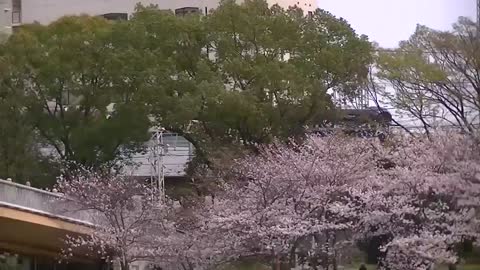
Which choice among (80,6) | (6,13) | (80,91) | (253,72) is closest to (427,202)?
(253,72)

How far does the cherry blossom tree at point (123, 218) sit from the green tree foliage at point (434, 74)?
8929 mm

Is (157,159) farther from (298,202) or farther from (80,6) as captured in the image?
(80,6)

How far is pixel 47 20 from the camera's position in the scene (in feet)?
160

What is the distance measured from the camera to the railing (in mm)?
23422

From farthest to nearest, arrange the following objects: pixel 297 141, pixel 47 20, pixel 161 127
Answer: pixel 47 20, pixel 161 127, pixel 297 141

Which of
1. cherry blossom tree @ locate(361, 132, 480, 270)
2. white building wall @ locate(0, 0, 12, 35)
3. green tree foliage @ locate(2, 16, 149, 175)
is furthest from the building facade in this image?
cherry blossom tree @ locate(361, 132, 480, 270)

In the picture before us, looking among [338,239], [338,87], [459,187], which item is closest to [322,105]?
[338,87]

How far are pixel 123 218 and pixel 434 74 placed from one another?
1172 cm

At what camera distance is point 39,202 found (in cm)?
2483

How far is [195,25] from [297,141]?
5.43 metres

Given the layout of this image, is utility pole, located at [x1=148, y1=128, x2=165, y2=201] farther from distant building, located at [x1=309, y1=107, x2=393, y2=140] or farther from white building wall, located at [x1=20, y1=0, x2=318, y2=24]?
white building wall, located at [x1=20, y1=0, x2=318, y2=24]

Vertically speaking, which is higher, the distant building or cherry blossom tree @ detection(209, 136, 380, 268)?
the distant building

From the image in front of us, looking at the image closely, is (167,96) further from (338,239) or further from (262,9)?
(338,239)

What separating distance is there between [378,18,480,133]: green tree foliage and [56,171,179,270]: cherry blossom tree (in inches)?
352
